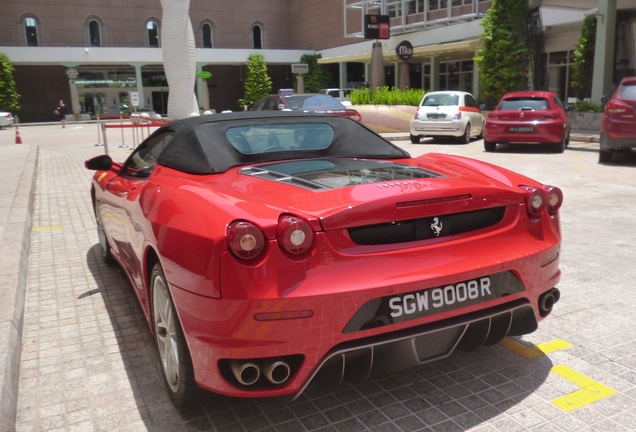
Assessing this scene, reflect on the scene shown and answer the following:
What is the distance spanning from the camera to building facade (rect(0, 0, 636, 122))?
105 ft

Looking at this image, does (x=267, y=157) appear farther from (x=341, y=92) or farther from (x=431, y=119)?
(x=341, y=92)

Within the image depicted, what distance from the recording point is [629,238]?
6.02 m

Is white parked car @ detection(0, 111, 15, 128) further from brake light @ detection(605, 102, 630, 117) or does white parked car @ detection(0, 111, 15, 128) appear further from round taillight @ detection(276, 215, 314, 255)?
round taillight @ detection(276, 215, 314, 255)

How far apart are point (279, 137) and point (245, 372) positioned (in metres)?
1.86

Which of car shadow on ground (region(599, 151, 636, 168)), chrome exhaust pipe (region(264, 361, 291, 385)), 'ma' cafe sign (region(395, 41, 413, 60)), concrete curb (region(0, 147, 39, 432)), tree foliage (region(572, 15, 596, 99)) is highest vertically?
'ma' cafe sign (region(395, 41, 413, 60))

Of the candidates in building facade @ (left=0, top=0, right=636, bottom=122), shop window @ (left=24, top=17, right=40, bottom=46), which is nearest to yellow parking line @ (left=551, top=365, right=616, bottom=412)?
building facade @ (left=0, top=0, right=636, bottom=122)

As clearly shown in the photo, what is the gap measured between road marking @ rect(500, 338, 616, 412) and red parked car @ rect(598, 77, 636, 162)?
9.18 metres

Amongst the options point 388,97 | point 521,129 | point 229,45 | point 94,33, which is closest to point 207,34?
point 229,45

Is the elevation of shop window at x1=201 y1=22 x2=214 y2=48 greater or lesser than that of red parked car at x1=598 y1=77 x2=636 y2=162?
greater

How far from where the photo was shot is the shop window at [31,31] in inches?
1900

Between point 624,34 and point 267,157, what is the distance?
23931 mm

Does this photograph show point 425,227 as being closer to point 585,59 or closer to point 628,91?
point 628,91

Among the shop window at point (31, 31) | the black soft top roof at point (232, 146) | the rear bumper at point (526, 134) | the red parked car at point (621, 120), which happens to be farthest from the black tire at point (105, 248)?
the shop window at point (31, 31)

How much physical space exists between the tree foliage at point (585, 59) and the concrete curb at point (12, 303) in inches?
845
